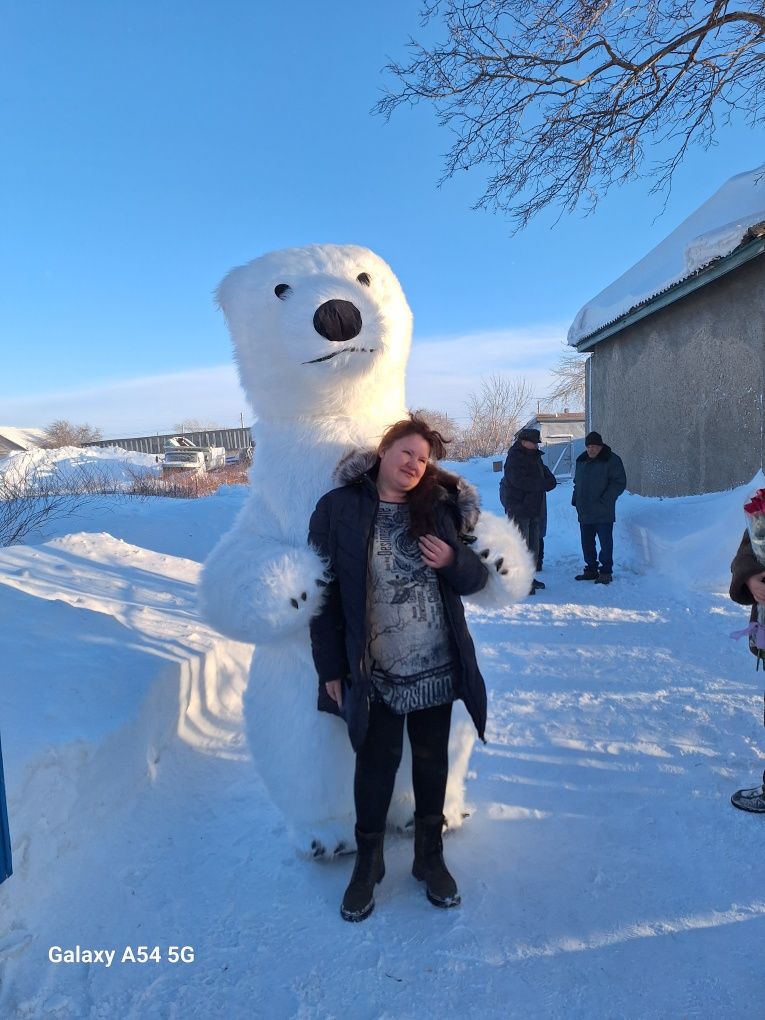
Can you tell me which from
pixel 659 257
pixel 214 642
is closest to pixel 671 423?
pixel 659 257

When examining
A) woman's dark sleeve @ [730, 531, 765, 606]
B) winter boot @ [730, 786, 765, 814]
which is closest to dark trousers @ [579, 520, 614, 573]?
winter boot @ [730, 786, 765, 814]

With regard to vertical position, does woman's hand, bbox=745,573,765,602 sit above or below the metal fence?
below

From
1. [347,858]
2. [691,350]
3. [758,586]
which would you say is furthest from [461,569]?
[691,350]

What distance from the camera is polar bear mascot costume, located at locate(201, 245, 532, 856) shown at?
Result: 77.6 inches

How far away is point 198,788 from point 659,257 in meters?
10.4

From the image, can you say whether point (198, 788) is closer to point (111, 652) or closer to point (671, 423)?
point (111, 652)

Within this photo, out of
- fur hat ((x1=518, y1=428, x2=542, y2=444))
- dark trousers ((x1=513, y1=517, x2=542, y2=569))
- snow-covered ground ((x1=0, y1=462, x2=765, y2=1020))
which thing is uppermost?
fur hat ((x1=518, y1=428, x2=542, y2=444))

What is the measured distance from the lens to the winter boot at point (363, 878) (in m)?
1.91

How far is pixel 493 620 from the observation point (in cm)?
505

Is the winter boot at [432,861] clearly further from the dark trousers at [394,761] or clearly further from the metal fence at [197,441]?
the metal fence at [197,441]

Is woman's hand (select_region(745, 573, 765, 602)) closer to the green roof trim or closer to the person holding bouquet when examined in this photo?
the person holding bouquet

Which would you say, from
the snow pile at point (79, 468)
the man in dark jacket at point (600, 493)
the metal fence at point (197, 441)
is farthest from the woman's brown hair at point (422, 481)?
the metal fence at point (197, 441)

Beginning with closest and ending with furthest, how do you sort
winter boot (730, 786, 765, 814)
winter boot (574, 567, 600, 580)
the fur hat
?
winter boot (730, 786, 765, 814), the fur hat, winter boot (574, 567, 600, 580)

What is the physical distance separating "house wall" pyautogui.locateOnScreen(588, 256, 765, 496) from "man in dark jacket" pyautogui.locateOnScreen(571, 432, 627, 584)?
1889mm
